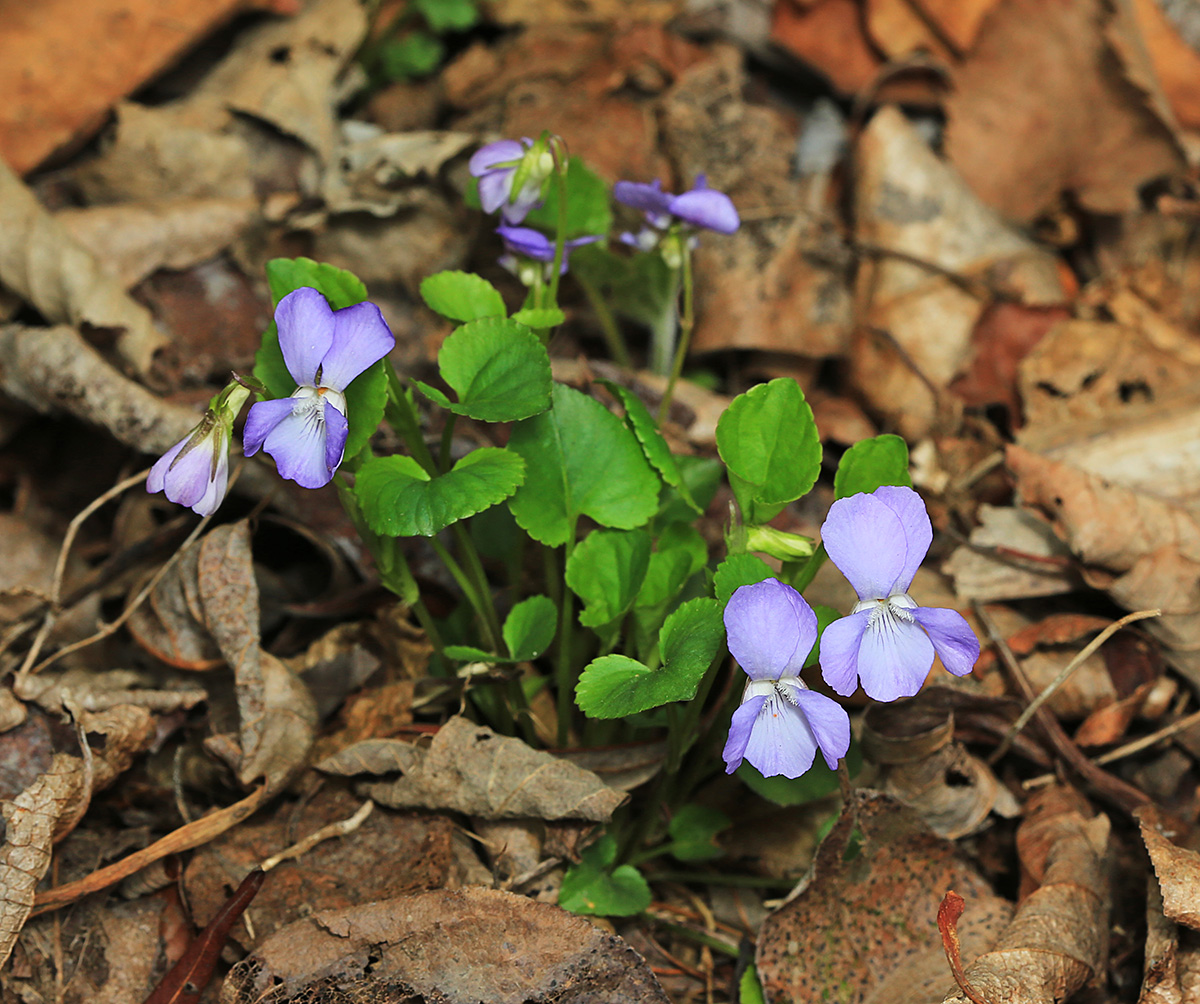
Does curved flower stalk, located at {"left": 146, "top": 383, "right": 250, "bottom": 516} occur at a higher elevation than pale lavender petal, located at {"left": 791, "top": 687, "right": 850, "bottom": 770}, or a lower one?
higher

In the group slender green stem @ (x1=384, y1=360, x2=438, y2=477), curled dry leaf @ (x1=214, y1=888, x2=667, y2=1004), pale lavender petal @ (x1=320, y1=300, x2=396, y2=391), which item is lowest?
curled dry leaf @ (x1=214, y1=888, x2=667, y2=1004)

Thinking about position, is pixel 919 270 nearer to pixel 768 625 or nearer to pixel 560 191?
pixel 560 191

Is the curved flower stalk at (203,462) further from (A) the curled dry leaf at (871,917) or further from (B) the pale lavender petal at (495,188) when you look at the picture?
(A) the curled dry leaf at (871,917)

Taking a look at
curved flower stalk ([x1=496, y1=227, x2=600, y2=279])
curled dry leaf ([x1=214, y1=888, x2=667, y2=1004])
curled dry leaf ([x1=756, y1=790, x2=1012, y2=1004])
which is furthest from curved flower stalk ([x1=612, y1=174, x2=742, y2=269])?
curled dry leaf ([x1=214, y1=888, x2=667, y2=1004])

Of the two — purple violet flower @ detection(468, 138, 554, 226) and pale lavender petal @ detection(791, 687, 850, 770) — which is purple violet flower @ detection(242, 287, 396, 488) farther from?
pale lavender petal @ detection(791, 687, 850, 770)

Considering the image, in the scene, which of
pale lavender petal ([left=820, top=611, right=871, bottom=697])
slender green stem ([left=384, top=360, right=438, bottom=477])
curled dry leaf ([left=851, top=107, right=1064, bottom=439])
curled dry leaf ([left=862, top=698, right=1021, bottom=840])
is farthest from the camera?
curled dry leaf ([left=851, top=107, right=1064, bottom=439])

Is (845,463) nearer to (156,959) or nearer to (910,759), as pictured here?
(910,759)

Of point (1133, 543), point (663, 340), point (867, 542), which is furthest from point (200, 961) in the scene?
point (1133, 543)

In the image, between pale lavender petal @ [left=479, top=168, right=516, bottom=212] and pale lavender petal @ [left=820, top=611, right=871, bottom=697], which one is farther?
pale lavender petal @ [left=479, top=168, right=516, bottom=212]
